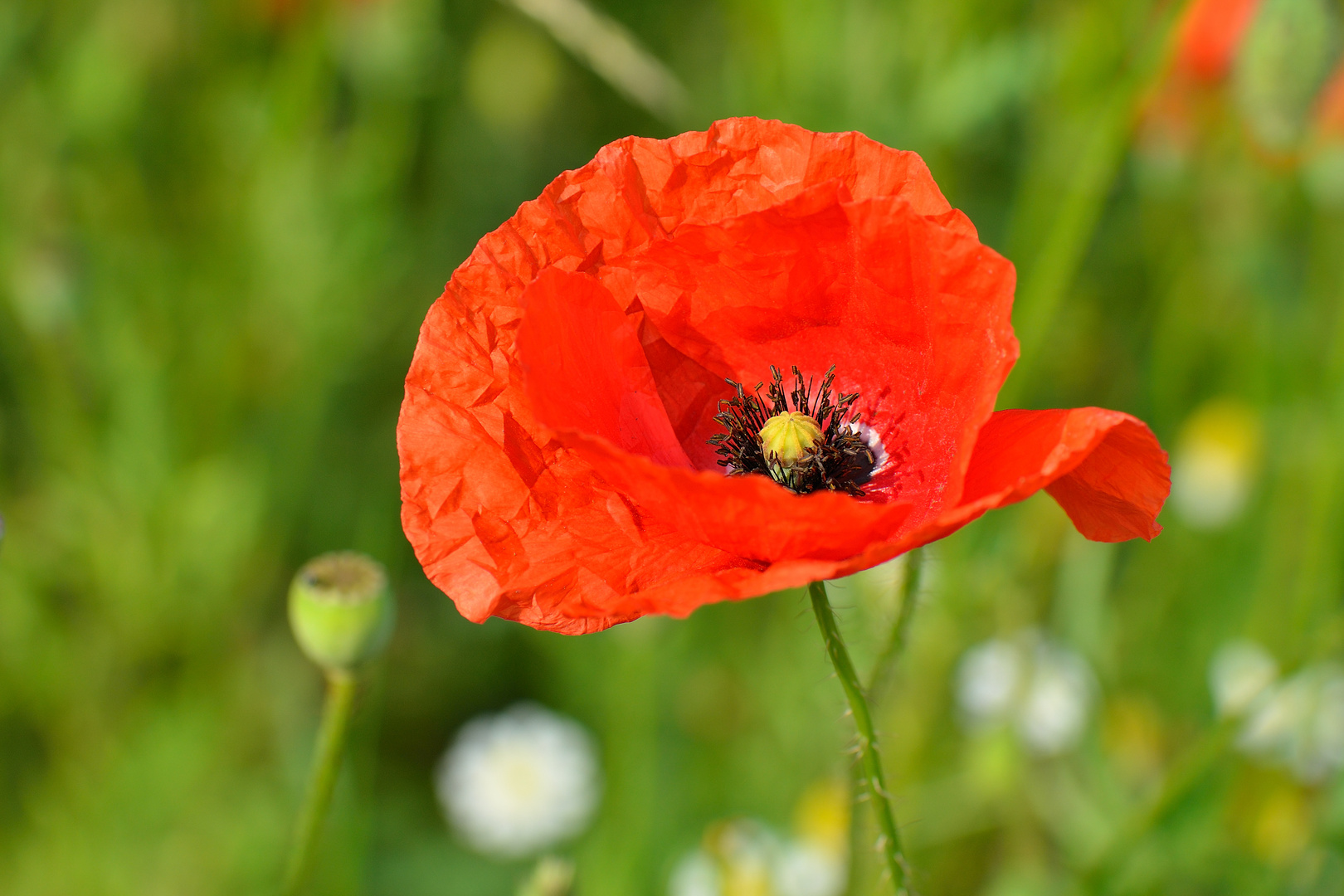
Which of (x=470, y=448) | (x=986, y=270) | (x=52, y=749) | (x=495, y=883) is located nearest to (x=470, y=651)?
(x=495, y=883)

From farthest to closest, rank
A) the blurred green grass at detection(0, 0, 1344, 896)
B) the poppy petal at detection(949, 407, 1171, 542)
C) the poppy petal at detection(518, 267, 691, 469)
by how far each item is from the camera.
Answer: the blurred green grass at detection(0, 0, 1344, 896) → the poppy petal at detection(518, 267, 691, 469) → the poppy petal at detection(949, 407, 1171, 542)

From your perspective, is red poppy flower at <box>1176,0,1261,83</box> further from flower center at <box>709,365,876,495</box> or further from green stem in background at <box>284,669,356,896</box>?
green stem in background at <box>284,669,356,896</box>

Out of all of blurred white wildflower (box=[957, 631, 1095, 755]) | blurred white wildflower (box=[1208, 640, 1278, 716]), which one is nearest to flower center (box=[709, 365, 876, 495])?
blurred white wildflower (box=[957, 631, 1095, 755])

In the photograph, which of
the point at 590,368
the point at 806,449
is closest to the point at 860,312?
the point at 806,449

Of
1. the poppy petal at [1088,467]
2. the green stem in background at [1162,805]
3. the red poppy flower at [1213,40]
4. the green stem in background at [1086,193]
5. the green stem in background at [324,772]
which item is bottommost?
the green stem in background at [324,772]

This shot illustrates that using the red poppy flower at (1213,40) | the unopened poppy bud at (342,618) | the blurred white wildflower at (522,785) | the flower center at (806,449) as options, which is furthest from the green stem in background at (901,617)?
the red poppy flower at (1213,40)

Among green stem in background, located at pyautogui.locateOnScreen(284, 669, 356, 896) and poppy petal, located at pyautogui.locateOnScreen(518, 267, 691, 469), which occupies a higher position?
poppy petal, located at pyautogui.locateOnScreen(518, 267, 691, 469)

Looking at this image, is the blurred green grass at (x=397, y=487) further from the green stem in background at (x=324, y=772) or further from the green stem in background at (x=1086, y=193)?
the green stem in background at (x=324, y=772)
